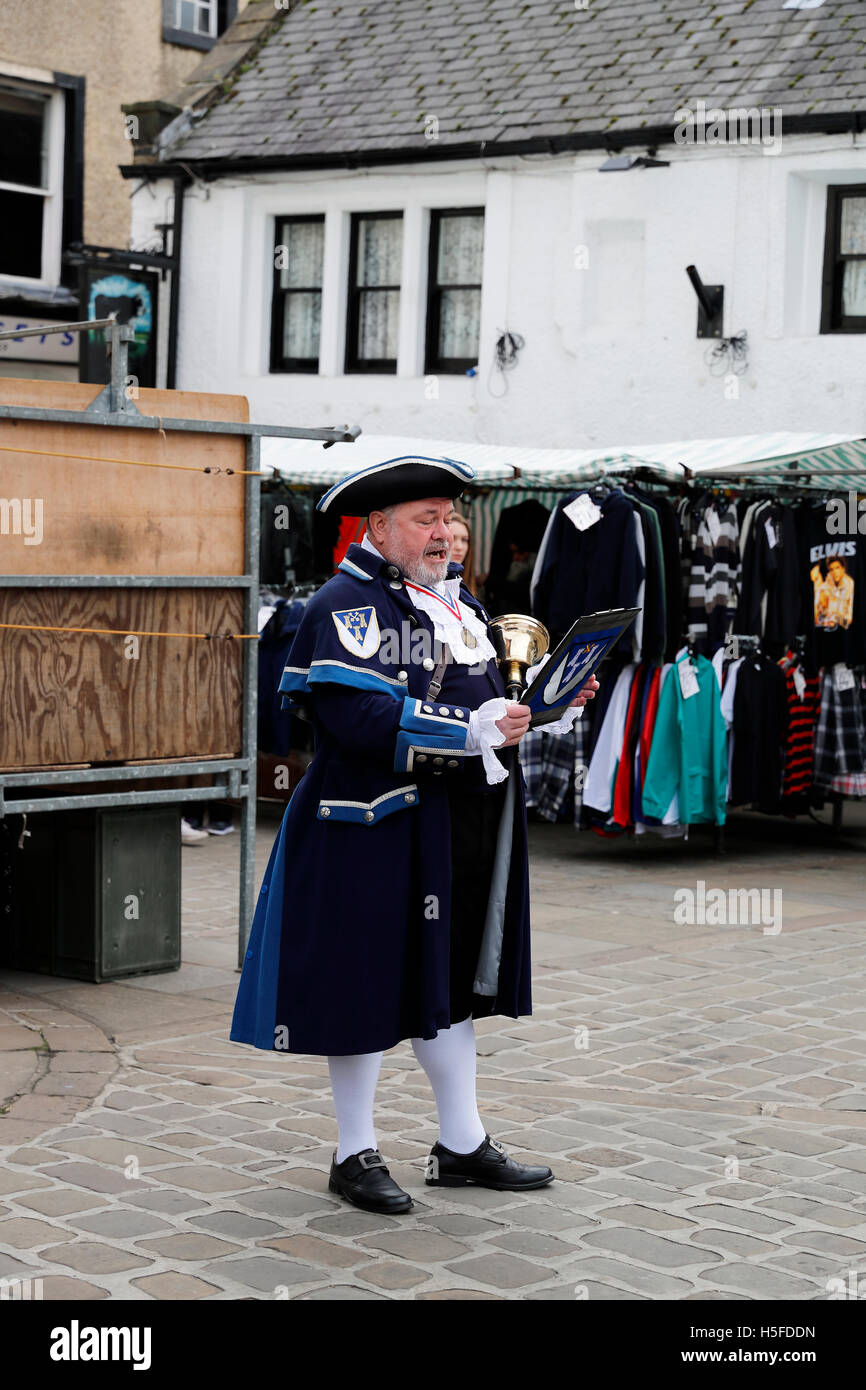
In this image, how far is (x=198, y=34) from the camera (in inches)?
803

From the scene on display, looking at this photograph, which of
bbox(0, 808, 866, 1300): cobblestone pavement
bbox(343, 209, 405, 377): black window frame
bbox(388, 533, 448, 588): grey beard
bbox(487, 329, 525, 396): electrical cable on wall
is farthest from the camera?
bbox(343, 209, 405, 377): black window frame

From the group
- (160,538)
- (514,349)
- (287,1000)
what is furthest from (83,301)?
(287,1000)

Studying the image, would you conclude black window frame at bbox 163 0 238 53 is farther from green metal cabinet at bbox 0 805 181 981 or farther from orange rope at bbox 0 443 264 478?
green metal cabinet at bbox 0 805 181 981

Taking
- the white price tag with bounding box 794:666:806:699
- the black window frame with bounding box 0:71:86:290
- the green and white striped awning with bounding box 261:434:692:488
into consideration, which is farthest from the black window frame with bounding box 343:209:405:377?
the white price tag with bounding box 794:666:806:699

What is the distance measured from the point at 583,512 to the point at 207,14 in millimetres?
12589

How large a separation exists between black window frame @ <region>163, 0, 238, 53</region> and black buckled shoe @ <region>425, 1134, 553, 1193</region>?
1702 cm

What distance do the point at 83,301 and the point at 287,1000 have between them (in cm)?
1348

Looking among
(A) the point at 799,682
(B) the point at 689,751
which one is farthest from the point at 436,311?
(B) the point at 689,751

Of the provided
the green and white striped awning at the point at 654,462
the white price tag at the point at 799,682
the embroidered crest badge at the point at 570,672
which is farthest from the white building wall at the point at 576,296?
the embroidered crest badge at the point at 570,672

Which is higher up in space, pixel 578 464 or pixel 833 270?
pixel 833 270

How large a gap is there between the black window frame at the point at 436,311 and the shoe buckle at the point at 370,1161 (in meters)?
12.3

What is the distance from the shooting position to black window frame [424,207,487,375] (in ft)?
53.7

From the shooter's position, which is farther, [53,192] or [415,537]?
[53,192]

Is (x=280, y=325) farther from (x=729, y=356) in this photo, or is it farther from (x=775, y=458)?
(x=775, y=458)
